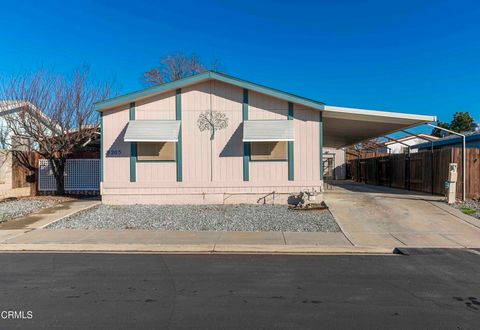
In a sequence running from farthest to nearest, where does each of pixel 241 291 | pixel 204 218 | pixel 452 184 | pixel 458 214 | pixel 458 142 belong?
pixel 458 142 < pixel 452 184 < pixel 458 214 < pixel 204 218 < pixel 241 291

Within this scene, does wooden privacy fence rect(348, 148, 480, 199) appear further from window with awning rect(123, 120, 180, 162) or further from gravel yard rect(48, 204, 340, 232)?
window with awning rect(123, 120, 180, 162)

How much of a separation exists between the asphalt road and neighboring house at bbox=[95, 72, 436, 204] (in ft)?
20.8

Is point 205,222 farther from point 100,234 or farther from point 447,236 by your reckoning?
point 447,236

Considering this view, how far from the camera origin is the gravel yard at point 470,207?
39.6ft

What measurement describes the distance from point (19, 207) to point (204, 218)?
738cm

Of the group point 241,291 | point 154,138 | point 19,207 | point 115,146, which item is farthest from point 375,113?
point 19,207

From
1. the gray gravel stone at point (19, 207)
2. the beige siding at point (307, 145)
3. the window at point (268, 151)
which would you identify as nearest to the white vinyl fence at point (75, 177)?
the gray gravel stone at point (19, 207)

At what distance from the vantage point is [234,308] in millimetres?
4766

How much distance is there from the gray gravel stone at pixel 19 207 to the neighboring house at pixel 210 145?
8.33 ft

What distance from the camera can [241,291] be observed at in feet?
17.9

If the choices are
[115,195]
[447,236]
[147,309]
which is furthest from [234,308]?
[115,195]

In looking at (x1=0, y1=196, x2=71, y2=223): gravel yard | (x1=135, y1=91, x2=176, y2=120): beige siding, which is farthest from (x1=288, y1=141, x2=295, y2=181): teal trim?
(x1=0, y1=196, x2=71, y2=223): gravel yard

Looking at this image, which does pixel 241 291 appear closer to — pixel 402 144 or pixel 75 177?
pixel 75 177

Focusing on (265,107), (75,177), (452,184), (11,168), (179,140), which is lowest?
(452,184)
